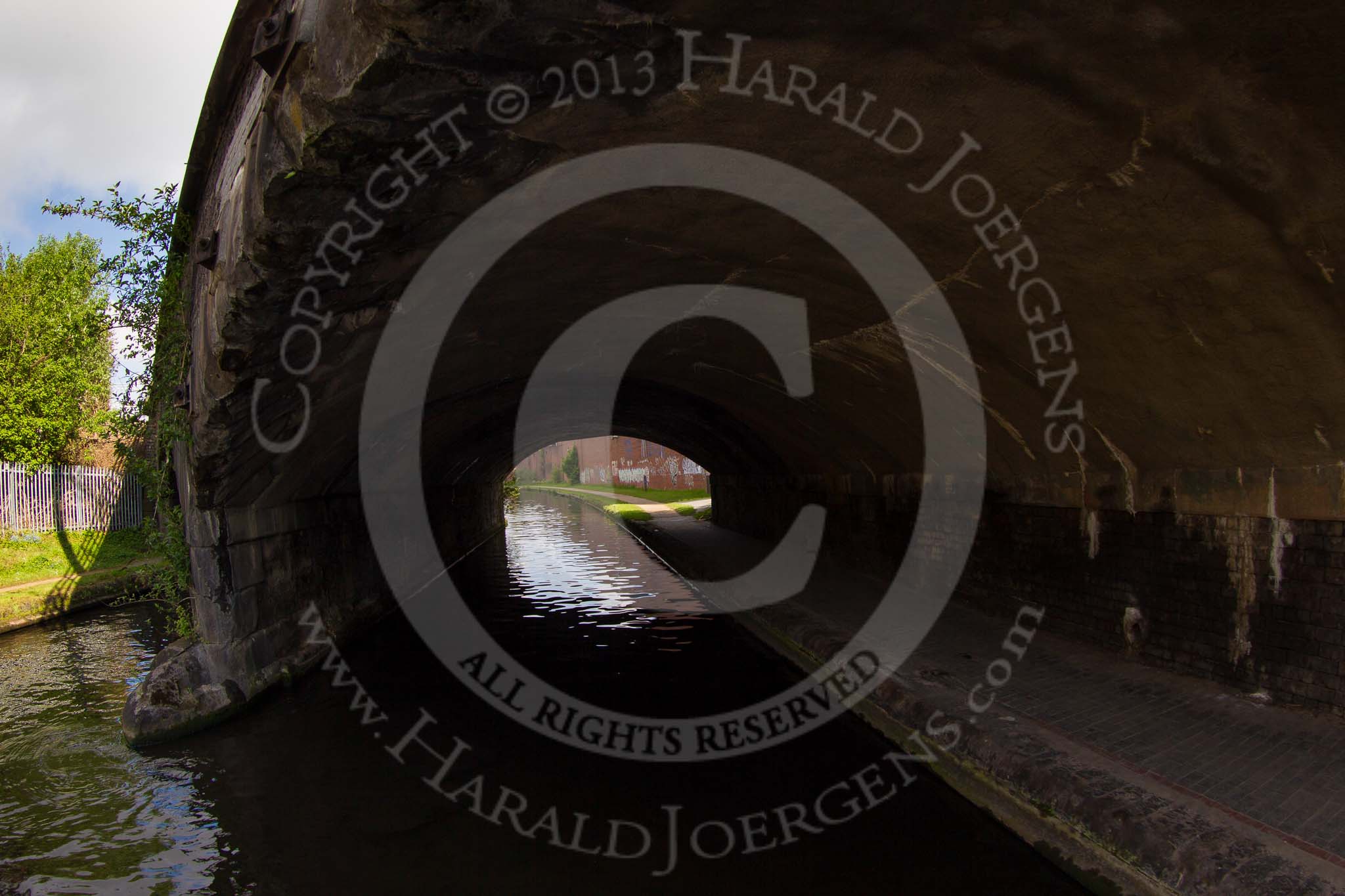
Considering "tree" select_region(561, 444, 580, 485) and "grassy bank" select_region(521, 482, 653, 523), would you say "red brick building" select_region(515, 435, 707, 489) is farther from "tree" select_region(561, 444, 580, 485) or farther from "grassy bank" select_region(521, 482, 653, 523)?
"grassy bank" select_region(521, 482, 653, 523)

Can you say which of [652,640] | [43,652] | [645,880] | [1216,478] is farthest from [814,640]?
[43,652]

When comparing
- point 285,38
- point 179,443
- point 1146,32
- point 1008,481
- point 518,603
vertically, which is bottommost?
point 518,603

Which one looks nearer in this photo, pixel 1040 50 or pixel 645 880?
pixel 1040 50

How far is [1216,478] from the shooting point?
6164mm

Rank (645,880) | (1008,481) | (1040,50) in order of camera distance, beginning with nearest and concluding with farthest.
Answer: (1040,50) < (645,880) < (1008,481)

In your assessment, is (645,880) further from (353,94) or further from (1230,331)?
(1230,331)

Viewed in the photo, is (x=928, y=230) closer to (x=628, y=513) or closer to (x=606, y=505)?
(x=628, y=513)

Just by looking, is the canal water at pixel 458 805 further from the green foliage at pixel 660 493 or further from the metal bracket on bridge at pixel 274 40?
the green foliage at pixel 660 493

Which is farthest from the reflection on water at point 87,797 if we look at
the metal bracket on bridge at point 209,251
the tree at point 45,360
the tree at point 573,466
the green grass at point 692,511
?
the tree at point 573,466

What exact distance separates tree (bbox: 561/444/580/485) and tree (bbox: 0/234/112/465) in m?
60.0

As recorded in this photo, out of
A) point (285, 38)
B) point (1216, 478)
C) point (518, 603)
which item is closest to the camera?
point (285, 38)

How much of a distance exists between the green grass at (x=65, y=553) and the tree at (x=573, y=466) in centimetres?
6174

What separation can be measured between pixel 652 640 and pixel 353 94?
8195mm

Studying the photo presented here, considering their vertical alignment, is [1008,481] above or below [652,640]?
above
